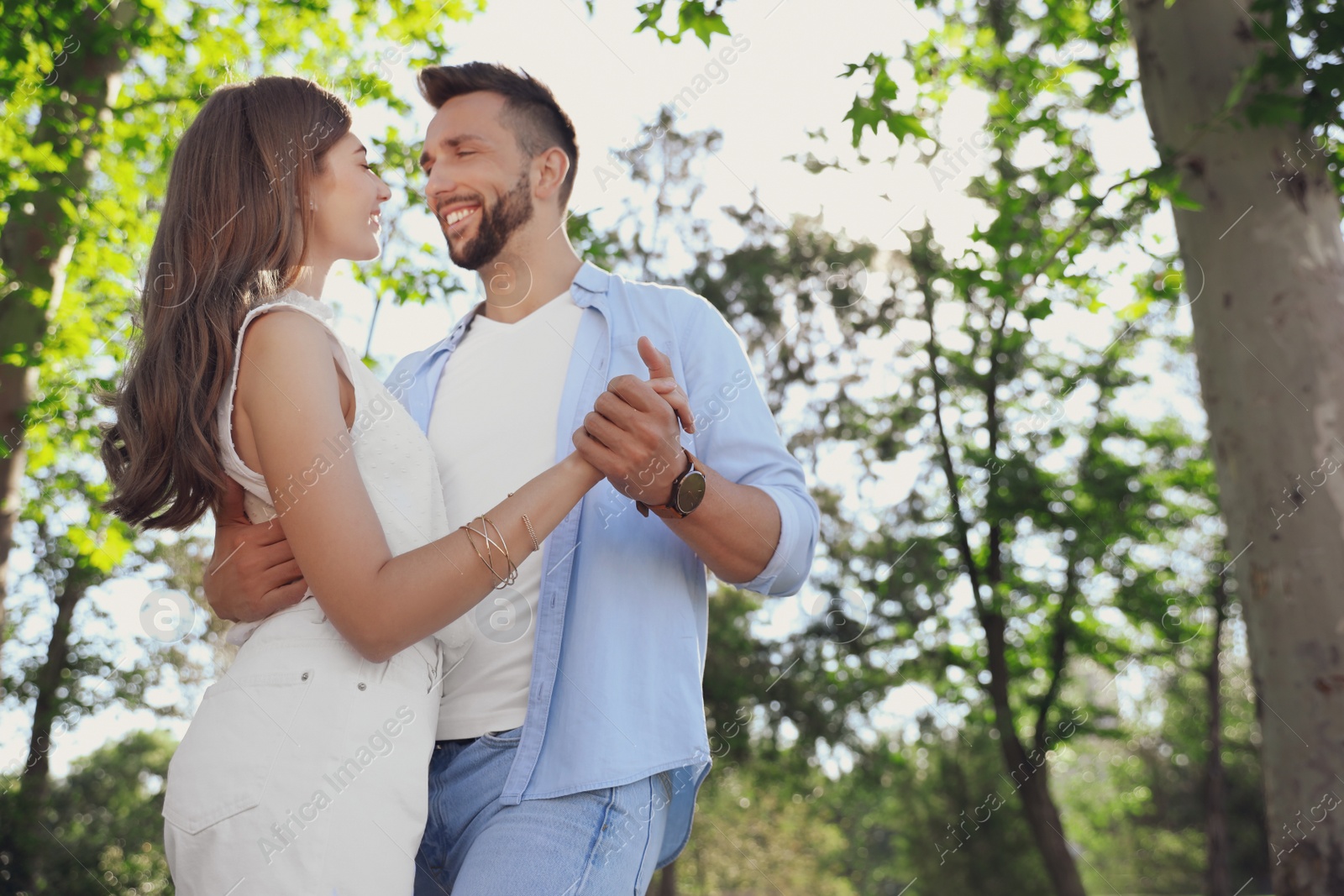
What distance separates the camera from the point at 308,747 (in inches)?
63.9

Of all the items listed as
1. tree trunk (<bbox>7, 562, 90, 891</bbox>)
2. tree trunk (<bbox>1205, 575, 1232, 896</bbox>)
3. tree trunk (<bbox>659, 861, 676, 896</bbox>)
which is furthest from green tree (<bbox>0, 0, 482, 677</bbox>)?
tree trunk (<bbox>1205, 575, 1232, 896</bbox>)

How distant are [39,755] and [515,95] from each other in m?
12.6

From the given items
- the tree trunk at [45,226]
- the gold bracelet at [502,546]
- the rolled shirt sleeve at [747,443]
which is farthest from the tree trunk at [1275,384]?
the tree trunk at [45,226]

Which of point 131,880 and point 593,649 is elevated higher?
point 131,880

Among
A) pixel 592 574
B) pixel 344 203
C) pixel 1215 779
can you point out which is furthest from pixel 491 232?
pixel 1215 779

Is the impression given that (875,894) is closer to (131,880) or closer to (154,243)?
(131,880)

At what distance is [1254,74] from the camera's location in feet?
14.0

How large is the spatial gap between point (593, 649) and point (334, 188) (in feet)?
3.51

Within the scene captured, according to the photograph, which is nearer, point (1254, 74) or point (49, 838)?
point (1254, 74)

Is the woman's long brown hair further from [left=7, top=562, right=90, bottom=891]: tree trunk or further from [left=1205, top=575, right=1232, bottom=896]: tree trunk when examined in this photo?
[left=1205, top=575, right=1232, bottom=896]: tree trunk

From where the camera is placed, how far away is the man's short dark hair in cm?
306

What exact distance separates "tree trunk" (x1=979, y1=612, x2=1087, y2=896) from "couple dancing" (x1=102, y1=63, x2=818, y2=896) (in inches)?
454

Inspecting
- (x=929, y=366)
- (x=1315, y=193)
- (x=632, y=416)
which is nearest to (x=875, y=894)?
(x=929, y=366)

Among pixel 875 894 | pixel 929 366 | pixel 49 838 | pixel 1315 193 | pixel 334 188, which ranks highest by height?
pixel 49 838
